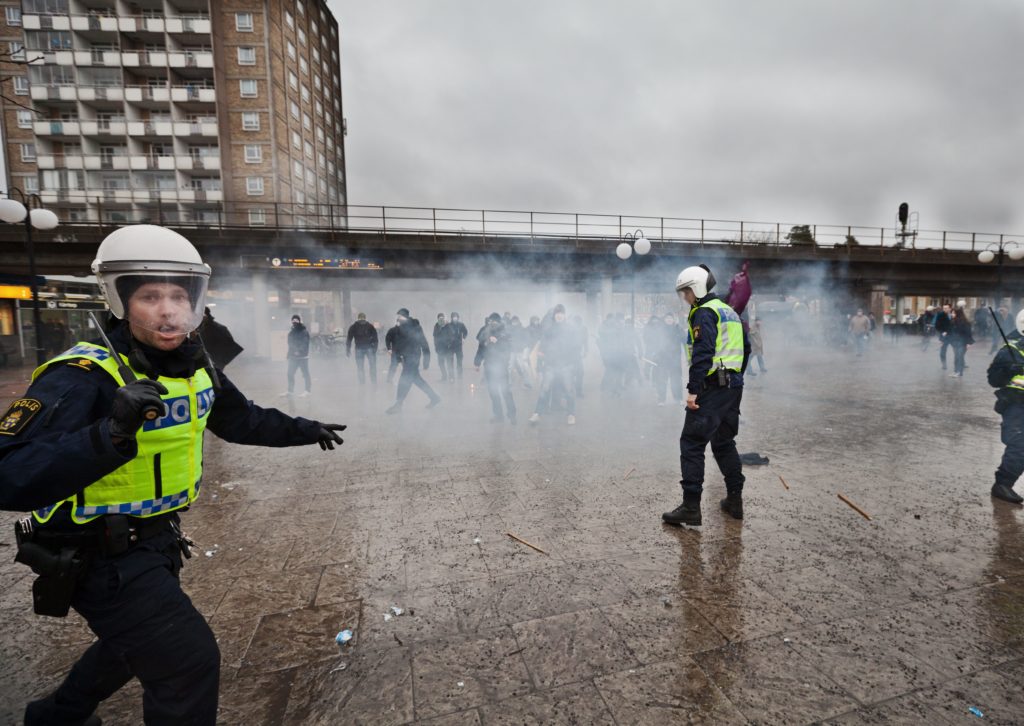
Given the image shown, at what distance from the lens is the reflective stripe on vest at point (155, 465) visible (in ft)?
4.25

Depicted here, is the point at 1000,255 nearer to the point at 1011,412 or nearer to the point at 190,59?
the point at 1011,412

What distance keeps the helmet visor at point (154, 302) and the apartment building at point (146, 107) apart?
33.7 metres

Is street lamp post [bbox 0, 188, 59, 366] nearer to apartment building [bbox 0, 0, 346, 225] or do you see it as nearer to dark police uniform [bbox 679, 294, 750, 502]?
dark police uniform [bbox 679, 294, 750, 502]

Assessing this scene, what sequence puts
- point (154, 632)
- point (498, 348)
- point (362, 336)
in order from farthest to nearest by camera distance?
point (362, 336), point (498, 348), point (154, 632)

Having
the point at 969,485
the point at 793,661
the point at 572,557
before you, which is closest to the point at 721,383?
the point at 572,557

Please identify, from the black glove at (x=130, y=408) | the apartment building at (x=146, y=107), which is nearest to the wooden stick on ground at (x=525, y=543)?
the black glove at (x=130, y=408)

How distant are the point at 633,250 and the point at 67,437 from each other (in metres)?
17.6

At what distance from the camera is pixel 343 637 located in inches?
84.7

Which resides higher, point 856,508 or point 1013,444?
point 1013,444

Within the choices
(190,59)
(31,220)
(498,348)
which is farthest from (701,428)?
(190,59)

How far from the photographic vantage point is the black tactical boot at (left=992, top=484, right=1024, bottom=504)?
3586mm

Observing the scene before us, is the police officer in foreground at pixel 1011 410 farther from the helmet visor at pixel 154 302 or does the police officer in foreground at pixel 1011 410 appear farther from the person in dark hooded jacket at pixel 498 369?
the helmet visor at pixel 154 302

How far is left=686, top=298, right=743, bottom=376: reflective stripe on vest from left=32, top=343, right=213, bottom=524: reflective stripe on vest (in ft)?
9.46

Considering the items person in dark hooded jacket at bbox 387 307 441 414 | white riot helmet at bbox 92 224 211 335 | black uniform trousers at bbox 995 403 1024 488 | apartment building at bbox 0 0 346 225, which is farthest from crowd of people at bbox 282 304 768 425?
apartment building at bbox 0 0 346 225
